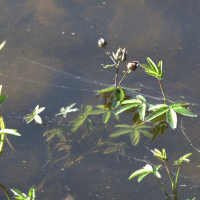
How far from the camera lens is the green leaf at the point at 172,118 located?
1899 mm

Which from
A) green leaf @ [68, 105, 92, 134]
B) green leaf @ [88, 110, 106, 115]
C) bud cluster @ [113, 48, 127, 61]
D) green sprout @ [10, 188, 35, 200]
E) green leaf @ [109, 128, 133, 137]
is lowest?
green leaf @ [109, 128, 133, 137]

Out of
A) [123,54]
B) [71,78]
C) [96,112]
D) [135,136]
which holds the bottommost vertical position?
[135,136]

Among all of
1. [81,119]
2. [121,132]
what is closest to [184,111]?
[121,132]

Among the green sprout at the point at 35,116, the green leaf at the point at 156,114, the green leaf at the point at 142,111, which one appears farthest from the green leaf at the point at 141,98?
the green sprout at the point at 35,116

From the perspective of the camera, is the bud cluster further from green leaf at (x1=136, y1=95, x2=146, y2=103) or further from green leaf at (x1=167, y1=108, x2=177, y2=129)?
green leaf at (x1=167, y1=108, x2=177, y2=129)

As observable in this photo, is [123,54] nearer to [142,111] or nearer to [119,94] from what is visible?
[119,94]

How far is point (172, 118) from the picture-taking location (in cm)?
194

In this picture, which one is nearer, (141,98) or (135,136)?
(135,136)

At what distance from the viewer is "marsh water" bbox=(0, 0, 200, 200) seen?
5.83 feet

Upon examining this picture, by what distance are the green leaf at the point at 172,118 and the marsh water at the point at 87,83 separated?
0.39ft

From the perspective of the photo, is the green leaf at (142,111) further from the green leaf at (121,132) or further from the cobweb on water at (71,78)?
the cobweb on water at (71,78)

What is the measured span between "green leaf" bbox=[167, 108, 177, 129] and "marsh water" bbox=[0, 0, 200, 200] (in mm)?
119

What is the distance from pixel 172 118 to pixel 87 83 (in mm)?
716

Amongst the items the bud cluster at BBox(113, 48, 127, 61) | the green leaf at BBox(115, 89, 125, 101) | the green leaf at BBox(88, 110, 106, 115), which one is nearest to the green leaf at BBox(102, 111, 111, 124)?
Answer: the green leaf at BBox(88, 110, 106, 115)
